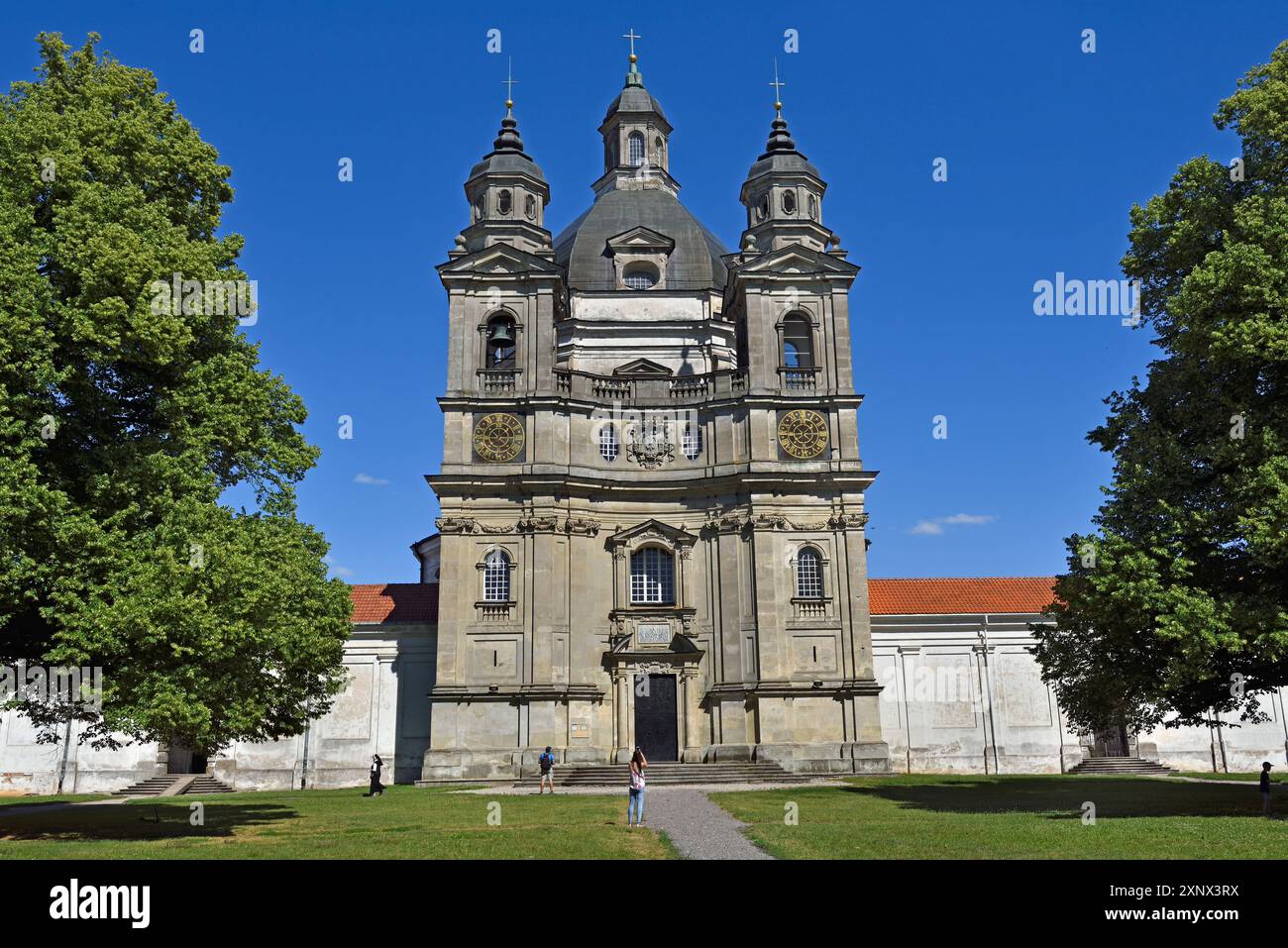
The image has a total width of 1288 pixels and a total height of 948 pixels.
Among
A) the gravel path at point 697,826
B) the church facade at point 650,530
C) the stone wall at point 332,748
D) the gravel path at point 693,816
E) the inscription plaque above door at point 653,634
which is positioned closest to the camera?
the gravel path at point 697,826

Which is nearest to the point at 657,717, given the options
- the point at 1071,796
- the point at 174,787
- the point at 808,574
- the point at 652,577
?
the point at 652,577

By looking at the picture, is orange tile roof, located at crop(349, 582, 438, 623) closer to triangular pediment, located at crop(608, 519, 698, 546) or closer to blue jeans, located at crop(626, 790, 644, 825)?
triangular pediment, located at crop(608, 519, 698, 546)

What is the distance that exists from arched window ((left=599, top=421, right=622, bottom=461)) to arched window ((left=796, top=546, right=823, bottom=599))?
27.3 ft

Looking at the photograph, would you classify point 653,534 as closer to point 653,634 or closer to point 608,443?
point 653,634

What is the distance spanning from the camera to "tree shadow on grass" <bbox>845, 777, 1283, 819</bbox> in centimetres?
2202

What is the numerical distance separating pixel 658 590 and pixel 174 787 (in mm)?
19592

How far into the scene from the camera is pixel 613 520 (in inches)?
1619

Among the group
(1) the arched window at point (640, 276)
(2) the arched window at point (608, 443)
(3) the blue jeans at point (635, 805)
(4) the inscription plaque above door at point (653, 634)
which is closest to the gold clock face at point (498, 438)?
(2) the arched window at point (608, 443)

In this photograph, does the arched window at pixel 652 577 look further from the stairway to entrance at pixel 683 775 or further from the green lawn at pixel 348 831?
the green lawn at pixel 348 831

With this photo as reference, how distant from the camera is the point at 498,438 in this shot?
40.5 meters

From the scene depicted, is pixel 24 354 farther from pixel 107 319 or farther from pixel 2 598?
pixel 2 598

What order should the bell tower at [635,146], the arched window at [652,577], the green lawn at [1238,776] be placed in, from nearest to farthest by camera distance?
the green lawn at [1238,776] → the arched window at [652,577] → the bell tower at [635,146]

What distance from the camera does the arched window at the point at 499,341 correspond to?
42219 millimetres

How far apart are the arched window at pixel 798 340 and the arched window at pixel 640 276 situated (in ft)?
24.0
